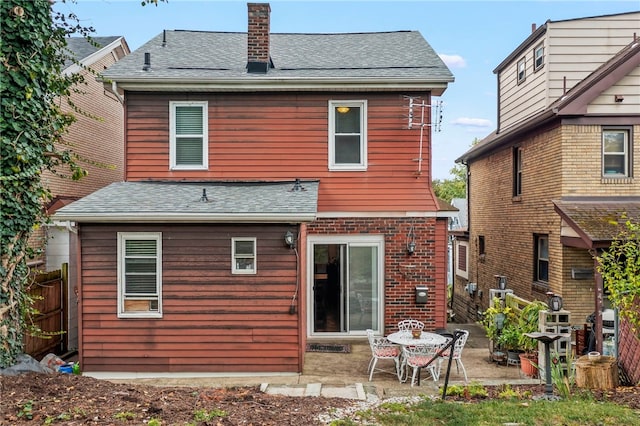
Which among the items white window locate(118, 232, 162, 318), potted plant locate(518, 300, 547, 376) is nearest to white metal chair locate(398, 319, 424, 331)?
potted plant locate(518, 300, 547, 376)

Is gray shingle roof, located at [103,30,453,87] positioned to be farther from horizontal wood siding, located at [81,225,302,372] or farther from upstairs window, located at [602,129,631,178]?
upstairs window, located at [602,129,631,178]

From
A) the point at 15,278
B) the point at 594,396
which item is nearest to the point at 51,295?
the point at 15,278

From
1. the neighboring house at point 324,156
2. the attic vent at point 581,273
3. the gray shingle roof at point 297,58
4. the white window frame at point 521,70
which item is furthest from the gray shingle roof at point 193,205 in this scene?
the white window frame at point 521,70

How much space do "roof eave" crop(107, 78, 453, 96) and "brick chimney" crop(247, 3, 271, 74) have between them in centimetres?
78

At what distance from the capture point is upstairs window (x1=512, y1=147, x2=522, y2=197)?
14336 mm

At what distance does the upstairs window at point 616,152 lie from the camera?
11.4m

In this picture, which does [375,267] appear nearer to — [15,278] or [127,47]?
[15,278]

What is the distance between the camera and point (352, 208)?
1072cm

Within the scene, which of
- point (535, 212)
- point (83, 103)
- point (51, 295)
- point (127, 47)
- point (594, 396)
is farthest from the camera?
point (127, 47)

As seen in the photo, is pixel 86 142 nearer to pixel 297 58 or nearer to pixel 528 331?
pixel 297 58

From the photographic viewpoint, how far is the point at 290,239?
333 inches

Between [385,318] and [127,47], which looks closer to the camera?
[385,318]

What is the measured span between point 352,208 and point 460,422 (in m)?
5.78

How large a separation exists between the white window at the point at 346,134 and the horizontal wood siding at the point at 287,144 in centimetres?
15
